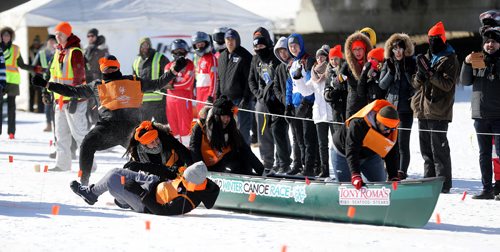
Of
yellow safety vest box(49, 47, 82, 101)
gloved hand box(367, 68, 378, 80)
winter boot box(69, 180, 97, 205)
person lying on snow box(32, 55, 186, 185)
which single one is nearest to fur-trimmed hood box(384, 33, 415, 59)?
gloved hand box(367, 68, 378, 80)

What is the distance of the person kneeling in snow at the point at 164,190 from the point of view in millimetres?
9156

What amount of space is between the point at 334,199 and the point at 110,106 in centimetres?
312

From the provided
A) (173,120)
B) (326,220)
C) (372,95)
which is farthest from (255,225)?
→ (173,120)

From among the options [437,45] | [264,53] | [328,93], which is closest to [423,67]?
[437,45]

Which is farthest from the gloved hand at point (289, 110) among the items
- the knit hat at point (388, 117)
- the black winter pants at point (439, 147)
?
the knit hat at point (388, 117)

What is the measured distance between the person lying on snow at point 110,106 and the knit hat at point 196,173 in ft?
7.24

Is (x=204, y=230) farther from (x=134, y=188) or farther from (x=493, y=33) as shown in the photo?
(x=493, y=33)

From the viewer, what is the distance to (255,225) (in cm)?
879

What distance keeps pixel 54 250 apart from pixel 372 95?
16.1 feet

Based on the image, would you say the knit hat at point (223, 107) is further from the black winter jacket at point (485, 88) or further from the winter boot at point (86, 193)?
the black winter jacket at point (485, 88)

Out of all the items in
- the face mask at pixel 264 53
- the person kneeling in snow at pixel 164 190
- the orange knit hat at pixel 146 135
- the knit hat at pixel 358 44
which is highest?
the knit hat at pixel 358 44

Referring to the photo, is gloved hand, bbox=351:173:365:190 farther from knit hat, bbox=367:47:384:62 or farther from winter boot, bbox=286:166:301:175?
winter boot, bbox=286:166:301:175

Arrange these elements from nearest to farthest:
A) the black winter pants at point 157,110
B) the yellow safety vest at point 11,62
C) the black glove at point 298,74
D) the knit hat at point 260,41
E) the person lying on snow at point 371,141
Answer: the person lying on snow at point 371,141
the black glove at point 298,74
the knit hat at point 260,41
the black winter pants at point 157,110
the yellow safety vest at point 11,62

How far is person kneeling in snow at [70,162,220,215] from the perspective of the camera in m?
9.16
